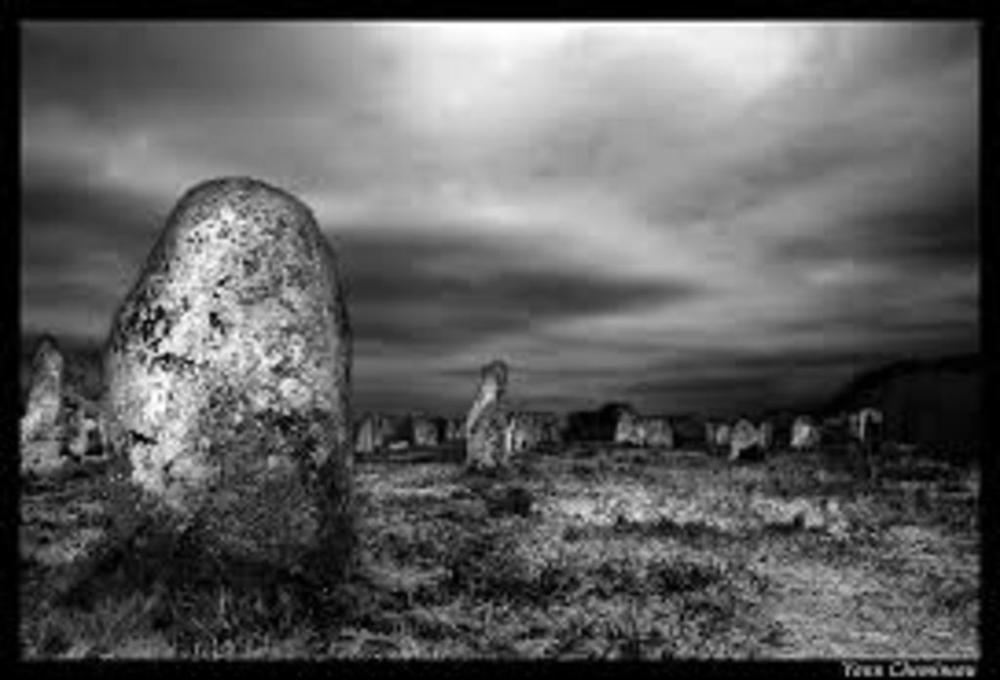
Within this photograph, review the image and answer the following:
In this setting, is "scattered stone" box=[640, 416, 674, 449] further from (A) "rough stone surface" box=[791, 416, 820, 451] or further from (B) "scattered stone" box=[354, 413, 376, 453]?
(B) "scattered stone" box=[354, 413, 376, 453]

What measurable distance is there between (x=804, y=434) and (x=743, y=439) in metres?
11.8

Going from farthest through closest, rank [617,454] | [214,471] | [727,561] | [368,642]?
[617,454] → [727,561] → [214,471] → [368,642]

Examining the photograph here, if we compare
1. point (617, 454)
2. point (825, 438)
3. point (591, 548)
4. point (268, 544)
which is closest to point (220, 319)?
point (268, 544)

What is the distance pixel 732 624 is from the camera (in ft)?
39.1

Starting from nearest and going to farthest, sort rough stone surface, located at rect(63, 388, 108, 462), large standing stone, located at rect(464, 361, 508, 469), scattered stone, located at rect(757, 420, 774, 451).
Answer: rough stone surface, located at rect(63, 388, 108, 462) → large standing stone, located at rect(464, 361, 508, 469) → scattered stone, located at rect(757, 420, 774, 451)

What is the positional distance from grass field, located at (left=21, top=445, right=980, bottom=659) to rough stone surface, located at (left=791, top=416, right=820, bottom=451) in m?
38.1

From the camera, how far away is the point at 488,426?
34594 millimetres

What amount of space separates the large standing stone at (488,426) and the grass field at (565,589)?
8.17 m

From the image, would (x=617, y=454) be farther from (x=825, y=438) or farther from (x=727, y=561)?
(x=727, y=561)

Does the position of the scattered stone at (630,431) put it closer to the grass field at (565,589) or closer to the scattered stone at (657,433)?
the scattered stone at (657,433)

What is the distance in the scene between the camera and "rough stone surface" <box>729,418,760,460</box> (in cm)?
5125

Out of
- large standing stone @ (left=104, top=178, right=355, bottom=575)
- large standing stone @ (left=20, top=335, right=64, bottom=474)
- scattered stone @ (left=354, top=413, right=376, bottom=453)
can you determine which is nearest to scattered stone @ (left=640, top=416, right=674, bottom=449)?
scattered stone @ (left=354, top=413, right=376, bottom=453)

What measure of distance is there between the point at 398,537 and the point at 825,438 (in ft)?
179
